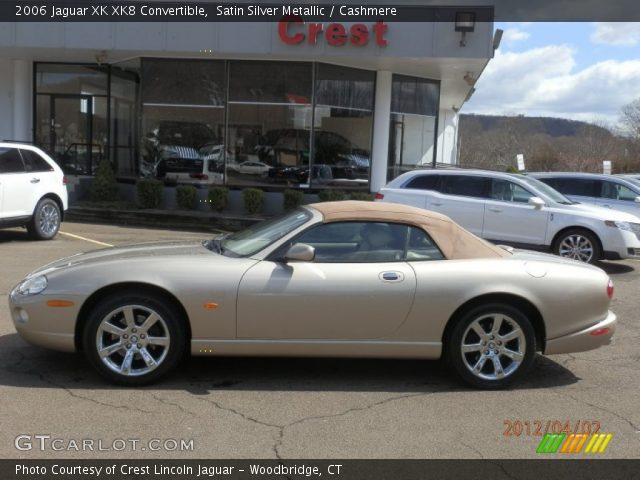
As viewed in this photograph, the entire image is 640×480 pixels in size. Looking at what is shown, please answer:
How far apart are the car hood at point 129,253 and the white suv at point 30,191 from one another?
654 centimetres

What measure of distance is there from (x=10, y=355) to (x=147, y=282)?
63.3 inches

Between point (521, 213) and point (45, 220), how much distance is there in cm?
844

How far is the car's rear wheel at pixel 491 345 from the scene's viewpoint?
5055 mm

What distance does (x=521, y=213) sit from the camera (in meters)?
11.3

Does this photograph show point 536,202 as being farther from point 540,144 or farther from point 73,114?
point 540,144

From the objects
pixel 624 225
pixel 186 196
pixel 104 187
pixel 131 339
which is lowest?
pixel 131 339

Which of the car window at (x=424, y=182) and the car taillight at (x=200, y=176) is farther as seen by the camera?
the car taillight at (x=200, y=176)

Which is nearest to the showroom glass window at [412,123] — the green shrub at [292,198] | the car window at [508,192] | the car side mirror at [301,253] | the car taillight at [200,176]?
the green shrub at [292,198]

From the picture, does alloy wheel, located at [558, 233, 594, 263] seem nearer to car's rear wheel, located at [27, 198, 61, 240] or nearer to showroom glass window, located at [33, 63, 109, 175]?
car's rear wheel, located at [27, 198, 61, 240]

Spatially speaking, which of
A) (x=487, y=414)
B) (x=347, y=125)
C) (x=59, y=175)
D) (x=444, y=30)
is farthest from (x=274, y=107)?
(x=487, y=414)

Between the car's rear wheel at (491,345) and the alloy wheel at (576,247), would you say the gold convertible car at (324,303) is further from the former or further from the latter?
the alloy wheel at (576,247)

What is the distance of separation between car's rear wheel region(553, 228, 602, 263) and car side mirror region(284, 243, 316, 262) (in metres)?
7.37

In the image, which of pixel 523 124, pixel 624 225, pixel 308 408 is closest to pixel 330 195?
pixel 624 225
